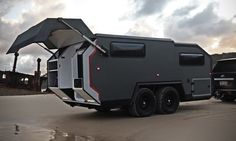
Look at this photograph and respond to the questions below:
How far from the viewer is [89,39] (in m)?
11.1

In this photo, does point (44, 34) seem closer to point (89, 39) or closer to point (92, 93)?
point (89, 39)

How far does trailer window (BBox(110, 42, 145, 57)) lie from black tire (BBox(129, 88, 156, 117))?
1209 mm

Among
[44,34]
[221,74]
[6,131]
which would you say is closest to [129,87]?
[44,34]

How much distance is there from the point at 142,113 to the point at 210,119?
2.17 m

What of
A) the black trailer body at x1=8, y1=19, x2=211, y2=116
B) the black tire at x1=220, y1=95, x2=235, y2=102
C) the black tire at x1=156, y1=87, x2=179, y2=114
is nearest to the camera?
the black trailer body at x1=8, y1=19, x2=211, y2=116

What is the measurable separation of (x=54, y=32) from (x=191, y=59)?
17.4ft

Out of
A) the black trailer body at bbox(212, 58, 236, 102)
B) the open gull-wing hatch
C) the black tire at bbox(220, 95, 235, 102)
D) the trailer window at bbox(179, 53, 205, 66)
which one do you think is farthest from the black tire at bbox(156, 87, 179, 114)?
the black tire at bbox(220, 95, 235, 102)

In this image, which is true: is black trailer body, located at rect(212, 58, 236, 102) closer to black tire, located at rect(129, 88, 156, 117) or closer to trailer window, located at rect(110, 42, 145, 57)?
black tire, located at rect(129, 88, 156, 117)

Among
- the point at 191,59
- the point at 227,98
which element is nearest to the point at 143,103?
the point at 191,59

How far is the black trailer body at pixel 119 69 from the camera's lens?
11047 mm

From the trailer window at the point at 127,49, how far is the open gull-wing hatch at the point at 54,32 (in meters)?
0.84

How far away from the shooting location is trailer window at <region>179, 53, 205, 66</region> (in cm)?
1366

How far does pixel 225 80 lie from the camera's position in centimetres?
1686

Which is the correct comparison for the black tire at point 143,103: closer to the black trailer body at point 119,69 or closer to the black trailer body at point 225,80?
the black trailer body at point 119,69
